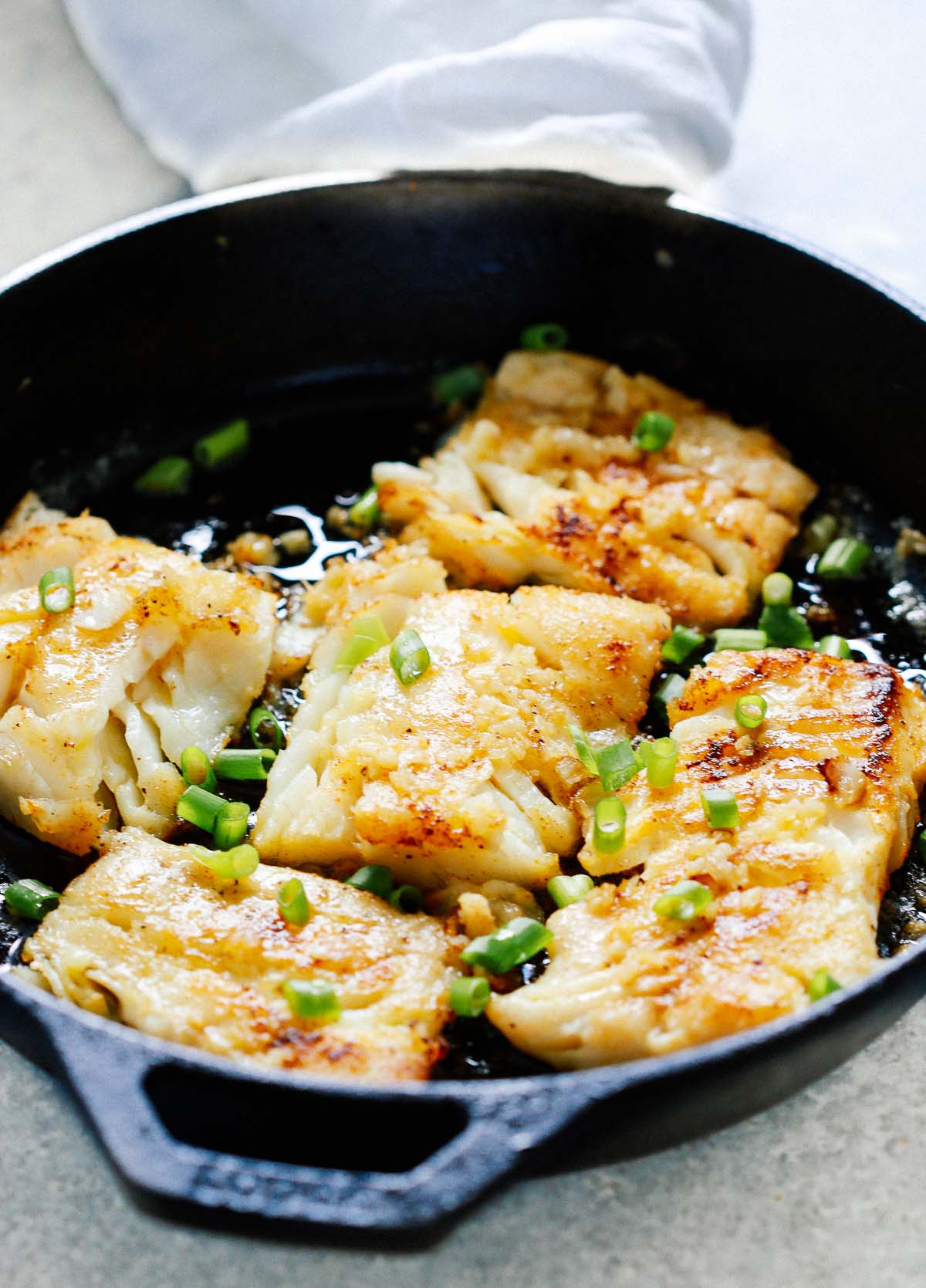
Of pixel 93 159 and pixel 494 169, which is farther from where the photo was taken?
pixel 93 159

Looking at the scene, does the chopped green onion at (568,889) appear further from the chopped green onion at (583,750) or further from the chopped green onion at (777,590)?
the chopped green onion at (777,590)

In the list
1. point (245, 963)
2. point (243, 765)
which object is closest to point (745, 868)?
point (245, 963)

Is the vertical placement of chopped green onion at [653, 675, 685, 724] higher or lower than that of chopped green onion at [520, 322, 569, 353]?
lower

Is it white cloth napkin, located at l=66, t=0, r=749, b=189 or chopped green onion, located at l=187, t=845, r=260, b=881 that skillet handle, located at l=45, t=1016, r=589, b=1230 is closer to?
chopped green onion, located at l=187, t=845, r=260, b=881

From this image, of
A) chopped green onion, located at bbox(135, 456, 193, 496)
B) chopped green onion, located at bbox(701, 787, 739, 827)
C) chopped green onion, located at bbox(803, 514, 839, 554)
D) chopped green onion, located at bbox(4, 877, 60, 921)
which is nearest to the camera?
chopped green onion, located at bbox(701, 787, 739, 827)

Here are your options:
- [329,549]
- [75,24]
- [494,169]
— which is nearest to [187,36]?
[75,24]

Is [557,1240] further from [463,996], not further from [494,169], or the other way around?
[494,169]

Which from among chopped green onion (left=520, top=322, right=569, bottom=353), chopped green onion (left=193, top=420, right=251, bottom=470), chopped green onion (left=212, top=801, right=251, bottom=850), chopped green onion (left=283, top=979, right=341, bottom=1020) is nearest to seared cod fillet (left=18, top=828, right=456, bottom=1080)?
chopped green onion (left=283, top=979, right=341, bottom=1020)

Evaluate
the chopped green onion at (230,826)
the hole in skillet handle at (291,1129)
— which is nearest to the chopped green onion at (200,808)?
the chopped green onion at (230,826)
